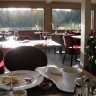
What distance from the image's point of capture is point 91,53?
3682mm

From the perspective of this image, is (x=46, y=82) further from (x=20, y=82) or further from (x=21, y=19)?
(x=21, y=19)

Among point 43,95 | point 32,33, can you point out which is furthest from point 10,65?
point 32,33

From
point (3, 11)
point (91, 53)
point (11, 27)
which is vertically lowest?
point (91, 53)

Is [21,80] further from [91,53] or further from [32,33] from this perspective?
[32,33]

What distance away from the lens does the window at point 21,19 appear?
10023 mm

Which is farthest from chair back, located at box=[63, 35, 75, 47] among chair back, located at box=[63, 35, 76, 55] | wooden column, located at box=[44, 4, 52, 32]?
wooden column, located at box=[44, 4, 52, 32]

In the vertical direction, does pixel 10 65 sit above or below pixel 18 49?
below

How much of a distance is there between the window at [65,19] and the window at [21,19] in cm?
68

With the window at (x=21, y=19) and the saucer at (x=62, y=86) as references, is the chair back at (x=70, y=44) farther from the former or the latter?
the window at (x=21, y=19)

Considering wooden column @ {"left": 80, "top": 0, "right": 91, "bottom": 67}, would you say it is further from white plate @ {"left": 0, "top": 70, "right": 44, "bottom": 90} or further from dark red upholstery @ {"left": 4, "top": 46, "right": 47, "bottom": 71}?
white plate @ {"left": 0, "top": 70, "right": 44, "bottom": 90}

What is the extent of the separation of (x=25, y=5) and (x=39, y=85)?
8.97 metres

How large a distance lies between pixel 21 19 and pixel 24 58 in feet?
27.7

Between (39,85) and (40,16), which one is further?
(40,16)

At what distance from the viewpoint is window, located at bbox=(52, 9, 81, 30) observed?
1030cm
